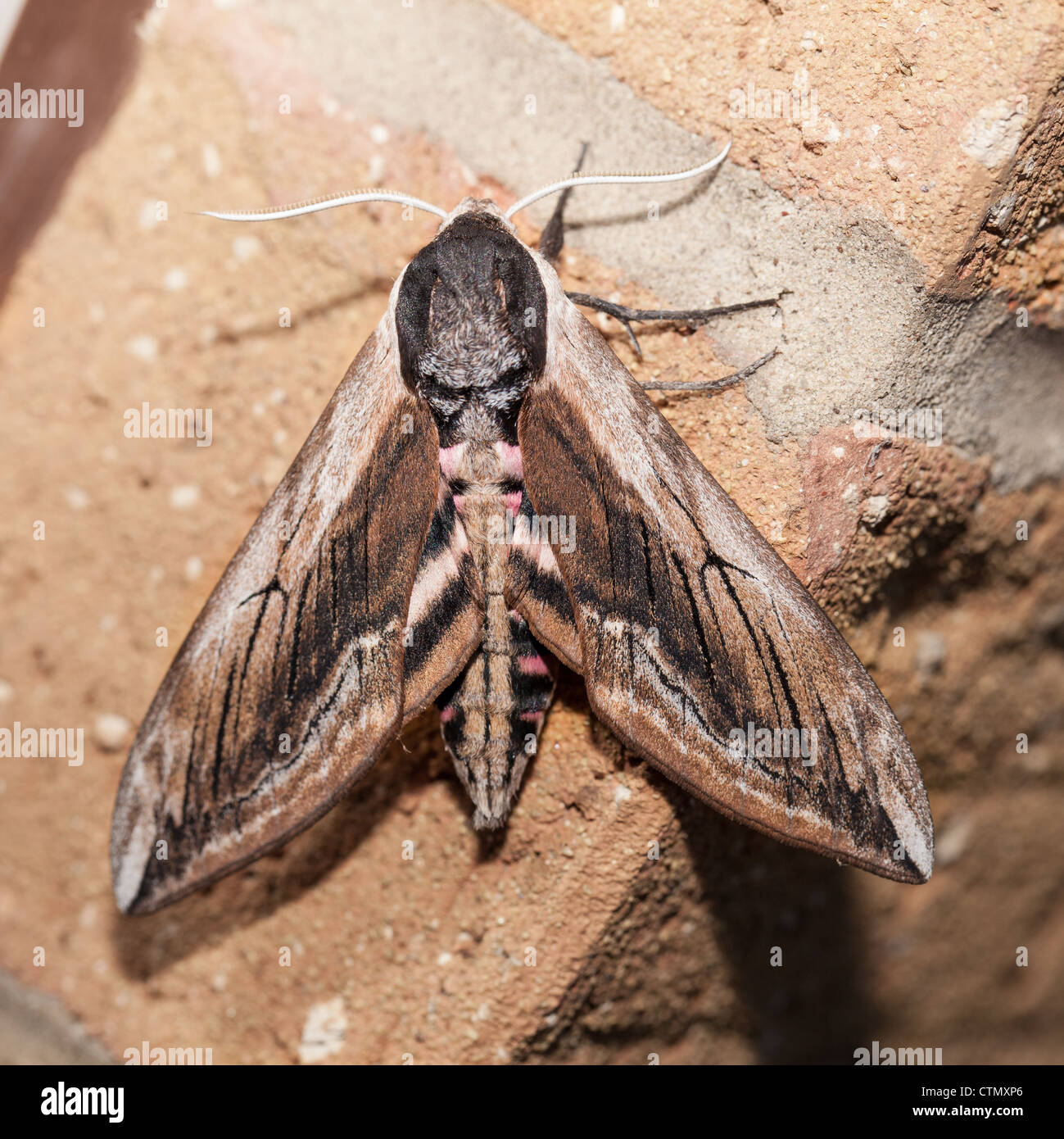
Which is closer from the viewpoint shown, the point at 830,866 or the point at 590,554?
the point at 590,554

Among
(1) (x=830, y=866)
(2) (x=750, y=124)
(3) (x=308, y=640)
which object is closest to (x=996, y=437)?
(2) (x=750, y=124)

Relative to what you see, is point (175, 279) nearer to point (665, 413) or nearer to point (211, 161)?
point (211, 161)

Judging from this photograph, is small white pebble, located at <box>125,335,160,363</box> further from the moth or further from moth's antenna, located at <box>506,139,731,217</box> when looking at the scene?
moth's antenna, located at <box>506,139,731,217</box>

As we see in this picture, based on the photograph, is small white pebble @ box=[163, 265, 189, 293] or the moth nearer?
the moth

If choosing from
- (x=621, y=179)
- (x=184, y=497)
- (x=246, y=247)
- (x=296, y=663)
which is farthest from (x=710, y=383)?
(x=184, y=497)

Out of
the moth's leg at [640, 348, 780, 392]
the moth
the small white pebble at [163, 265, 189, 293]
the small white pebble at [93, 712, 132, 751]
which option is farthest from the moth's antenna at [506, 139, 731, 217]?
the small white pebble at [93, 712, 132, 751]
